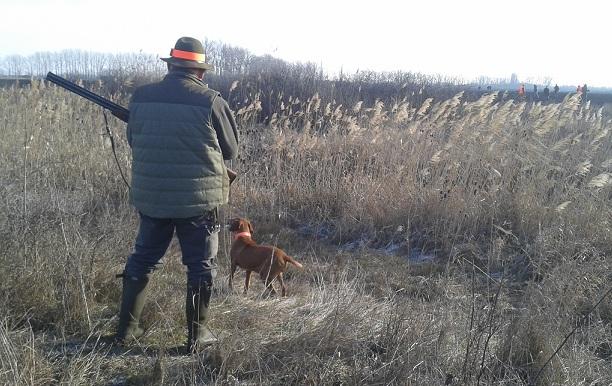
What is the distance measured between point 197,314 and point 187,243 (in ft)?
1.54

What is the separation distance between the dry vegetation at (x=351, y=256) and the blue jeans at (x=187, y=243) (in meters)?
0.41

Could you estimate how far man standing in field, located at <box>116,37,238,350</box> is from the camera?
9.64 feet

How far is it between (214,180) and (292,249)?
292cm

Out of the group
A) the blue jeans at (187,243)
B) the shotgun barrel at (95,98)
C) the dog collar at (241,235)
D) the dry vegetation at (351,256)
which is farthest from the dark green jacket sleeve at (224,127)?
the dog collar at (241,235)

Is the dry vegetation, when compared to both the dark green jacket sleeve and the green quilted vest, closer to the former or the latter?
the green quilted vest

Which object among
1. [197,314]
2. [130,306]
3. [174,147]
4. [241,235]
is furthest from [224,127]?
[241,235]

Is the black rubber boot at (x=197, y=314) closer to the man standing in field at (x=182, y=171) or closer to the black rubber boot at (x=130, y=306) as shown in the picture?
the man standing in field at (x=182, y=171)

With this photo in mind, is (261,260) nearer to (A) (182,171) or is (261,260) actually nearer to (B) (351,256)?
(A) (182,171)

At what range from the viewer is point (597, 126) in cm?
789

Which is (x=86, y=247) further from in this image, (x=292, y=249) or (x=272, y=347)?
(x=292, y=249)

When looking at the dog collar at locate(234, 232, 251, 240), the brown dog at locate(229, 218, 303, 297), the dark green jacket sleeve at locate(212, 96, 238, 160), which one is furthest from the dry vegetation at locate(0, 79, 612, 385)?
the dark green jacket sleeve at locate(212, 96, 238, 160)

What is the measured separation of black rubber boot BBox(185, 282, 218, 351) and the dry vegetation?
0.40 feet

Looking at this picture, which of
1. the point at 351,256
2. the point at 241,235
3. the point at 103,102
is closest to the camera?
the point at 103,102

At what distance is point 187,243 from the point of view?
3.15 metres
